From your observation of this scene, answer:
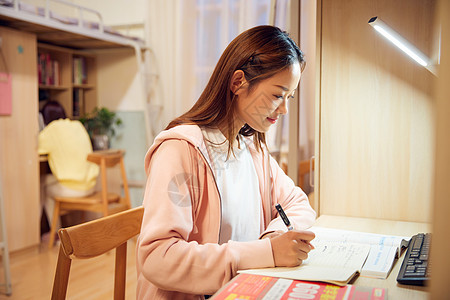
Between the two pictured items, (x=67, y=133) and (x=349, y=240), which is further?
(x=67, y=133)

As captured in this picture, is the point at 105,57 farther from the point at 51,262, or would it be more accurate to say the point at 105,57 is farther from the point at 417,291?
the point at 417,291

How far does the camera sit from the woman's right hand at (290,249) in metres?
0.91

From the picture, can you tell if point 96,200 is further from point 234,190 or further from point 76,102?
point 234,190

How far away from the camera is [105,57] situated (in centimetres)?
459

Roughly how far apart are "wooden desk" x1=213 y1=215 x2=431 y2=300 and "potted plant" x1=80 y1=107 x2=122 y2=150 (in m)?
3.17

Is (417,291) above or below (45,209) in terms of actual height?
above

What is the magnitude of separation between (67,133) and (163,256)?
290 cm

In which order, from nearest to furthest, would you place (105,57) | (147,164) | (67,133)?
(147,164) < (67,133) < (105,57)

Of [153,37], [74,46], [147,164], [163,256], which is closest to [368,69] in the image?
[147,164]

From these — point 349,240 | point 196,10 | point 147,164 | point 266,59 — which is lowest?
point 349,240

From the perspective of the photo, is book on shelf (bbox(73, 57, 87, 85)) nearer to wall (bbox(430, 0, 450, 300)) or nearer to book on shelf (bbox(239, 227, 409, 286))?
book on shelf (bbox(239, 227, 409, 286))

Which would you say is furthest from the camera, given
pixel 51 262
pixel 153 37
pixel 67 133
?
pixel 153 37

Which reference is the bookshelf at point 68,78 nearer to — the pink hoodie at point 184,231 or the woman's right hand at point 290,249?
the pink hoodie at point 184,231

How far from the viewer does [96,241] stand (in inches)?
41.2
